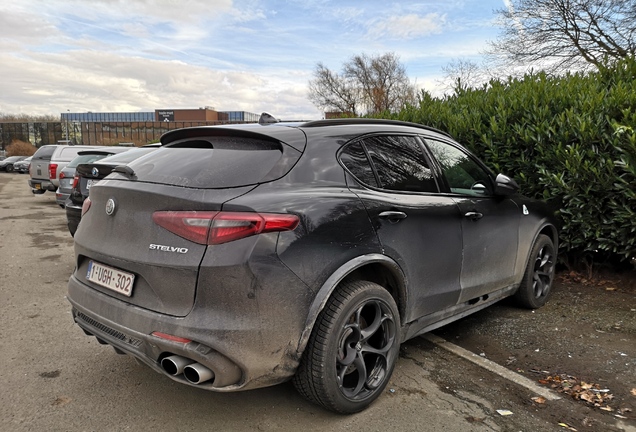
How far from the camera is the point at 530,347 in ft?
13.0

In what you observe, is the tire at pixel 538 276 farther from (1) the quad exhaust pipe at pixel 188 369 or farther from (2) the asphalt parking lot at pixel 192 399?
(1) the quad exhaust pipe at pixel 188 369

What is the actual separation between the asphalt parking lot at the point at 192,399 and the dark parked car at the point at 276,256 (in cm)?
28

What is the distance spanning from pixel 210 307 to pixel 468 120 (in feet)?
15.2

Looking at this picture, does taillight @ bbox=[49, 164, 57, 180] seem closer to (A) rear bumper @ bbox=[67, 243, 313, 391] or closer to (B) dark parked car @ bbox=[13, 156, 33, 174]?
(A) rear bumper @ bbox=[67, 243, 313, 391]

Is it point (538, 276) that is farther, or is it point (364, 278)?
point (538, 276)

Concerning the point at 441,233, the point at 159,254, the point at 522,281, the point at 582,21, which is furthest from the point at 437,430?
the point at 582,21

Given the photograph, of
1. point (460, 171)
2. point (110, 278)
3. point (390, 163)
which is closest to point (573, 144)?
point (460, 171)

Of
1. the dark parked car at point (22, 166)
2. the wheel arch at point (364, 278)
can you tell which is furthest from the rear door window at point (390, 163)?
the dark parked car at point (22, 166)

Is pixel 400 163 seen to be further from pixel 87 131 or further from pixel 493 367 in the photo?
pixel 87 131

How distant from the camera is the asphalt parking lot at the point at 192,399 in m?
2.78

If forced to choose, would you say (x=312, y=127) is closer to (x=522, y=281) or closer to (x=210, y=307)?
(x=210, y=307)

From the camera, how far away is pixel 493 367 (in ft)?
11.7

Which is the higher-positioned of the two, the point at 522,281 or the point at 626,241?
the point at 626,241

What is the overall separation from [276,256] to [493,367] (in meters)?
2.13
